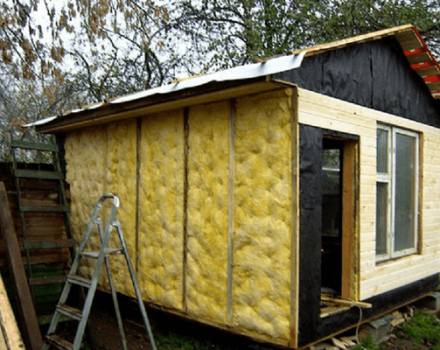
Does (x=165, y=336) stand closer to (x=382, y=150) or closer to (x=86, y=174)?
(x=86, y=174)

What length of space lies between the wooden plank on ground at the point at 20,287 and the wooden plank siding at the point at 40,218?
0.84 meters

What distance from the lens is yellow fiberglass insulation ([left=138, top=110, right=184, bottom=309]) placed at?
206 inches

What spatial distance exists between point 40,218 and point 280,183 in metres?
3.41

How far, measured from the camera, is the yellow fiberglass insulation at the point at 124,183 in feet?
19.5

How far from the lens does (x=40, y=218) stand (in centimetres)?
568

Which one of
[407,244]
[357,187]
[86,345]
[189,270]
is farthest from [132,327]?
[407,244]

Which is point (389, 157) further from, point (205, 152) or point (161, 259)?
point (161, 259)

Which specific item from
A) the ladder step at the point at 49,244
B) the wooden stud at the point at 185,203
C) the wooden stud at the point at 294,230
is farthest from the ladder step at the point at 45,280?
the wooden stud at the point at 294,230

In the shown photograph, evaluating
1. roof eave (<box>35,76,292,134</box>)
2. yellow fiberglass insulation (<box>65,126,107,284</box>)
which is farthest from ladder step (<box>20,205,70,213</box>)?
roof eave (<box>35,76,292,134</box>)

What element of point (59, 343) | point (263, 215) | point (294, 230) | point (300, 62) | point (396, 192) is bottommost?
point (59, 343)

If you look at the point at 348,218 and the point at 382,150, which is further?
the point at 382,150

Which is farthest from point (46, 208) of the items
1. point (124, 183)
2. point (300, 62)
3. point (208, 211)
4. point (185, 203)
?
point (300, 62)

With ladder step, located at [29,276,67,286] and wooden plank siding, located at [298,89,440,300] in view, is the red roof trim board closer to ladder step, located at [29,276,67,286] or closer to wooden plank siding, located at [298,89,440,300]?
wooden plank siding, located at [298,89,440,300]

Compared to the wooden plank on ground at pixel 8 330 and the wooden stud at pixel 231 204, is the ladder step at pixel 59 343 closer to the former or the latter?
the wooden plank on ground at pixel 8 330
